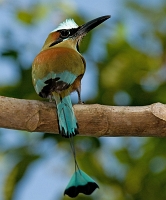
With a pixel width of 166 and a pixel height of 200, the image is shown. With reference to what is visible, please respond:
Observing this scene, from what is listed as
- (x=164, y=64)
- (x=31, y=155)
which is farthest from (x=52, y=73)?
(x=164, y=64)

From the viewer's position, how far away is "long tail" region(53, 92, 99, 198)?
8.27 ft

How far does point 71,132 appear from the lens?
99.2 inches

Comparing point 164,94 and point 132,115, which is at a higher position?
point 132,115

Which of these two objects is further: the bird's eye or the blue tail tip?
the bird's eye

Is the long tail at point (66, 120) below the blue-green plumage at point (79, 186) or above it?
above

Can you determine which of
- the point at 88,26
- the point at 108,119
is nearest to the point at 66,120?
the point at 108,119

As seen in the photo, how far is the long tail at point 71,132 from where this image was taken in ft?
8.27

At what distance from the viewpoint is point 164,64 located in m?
3.72

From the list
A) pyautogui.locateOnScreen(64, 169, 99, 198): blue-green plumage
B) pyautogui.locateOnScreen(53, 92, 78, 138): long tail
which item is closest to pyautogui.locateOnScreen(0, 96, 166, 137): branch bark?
pyautogui.locateOnScreen(53, 92, 78, 138): long tail

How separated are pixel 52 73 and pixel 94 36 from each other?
40.1 inches

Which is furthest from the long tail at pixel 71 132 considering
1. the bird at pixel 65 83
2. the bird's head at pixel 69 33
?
the bird's head at pixel 69 33

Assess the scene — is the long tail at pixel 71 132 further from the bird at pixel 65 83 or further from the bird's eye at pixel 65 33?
the bird's eye at pixel 65 33

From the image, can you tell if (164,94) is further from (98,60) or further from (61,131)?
(61,131)

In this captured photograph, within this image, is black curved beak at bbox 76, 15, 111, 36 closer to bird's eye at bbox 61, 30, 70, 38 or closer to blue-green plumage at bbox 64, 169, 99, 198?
bird's eye at bbox 61, 30, 70, 38
